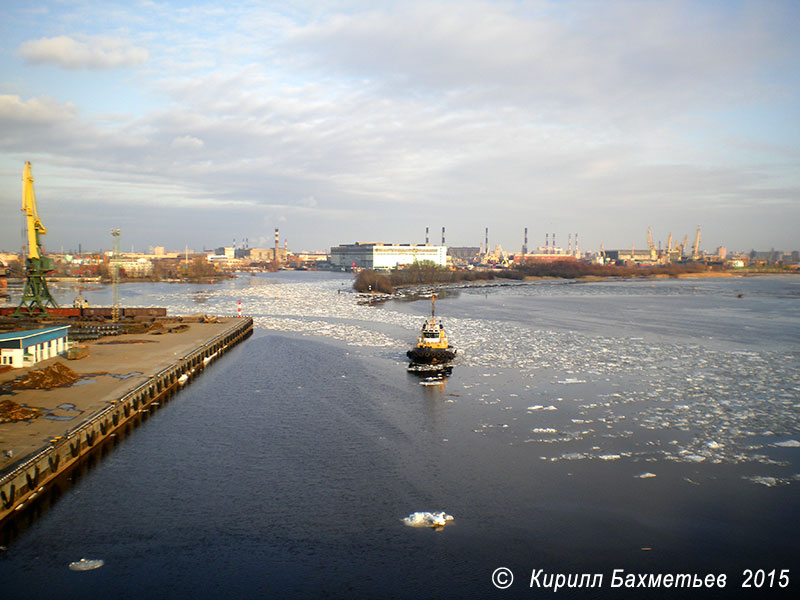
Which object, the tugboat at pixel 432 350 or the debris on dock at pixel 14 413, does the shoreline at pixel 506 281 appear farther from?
the debris on dock at pixel 14 413

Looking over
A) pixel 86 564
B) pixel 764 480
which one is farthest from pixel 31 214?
pixel 764 480

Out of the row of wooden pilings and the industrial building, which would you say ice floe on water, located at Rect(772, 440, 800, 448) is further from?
the industrial building

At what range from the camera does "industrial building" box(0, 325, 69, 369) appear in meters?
23.9

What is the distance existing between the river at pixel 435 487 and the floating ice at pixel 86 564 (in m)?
0.12

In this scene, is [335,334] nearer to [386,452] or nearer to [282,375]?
[282,375]

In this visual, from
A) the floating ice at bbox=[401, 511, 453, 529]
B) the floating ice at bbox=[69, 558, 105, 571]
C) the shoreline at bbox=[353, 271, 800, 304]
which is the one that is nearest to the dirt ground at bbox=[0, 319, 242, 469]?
the floating ice at bbox=[69, 558, 105, 571]

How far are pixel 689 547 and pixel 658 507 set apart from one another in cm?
159

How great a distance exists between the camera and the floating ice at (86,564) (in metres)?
10.3

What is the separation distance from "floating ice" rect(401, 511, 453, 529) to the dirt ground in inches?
351

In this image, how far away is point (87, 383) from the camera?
21.3m

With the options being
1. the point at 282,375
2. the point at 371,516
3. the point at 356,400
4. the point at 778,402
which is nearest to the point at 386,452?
the point at 371,516

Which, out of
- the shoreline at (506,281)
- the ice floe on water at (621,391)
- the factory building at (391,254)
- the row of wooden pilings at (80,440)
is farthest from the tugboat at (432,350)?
the factory building at (391,254)

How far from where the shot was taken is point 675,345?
34.0m
